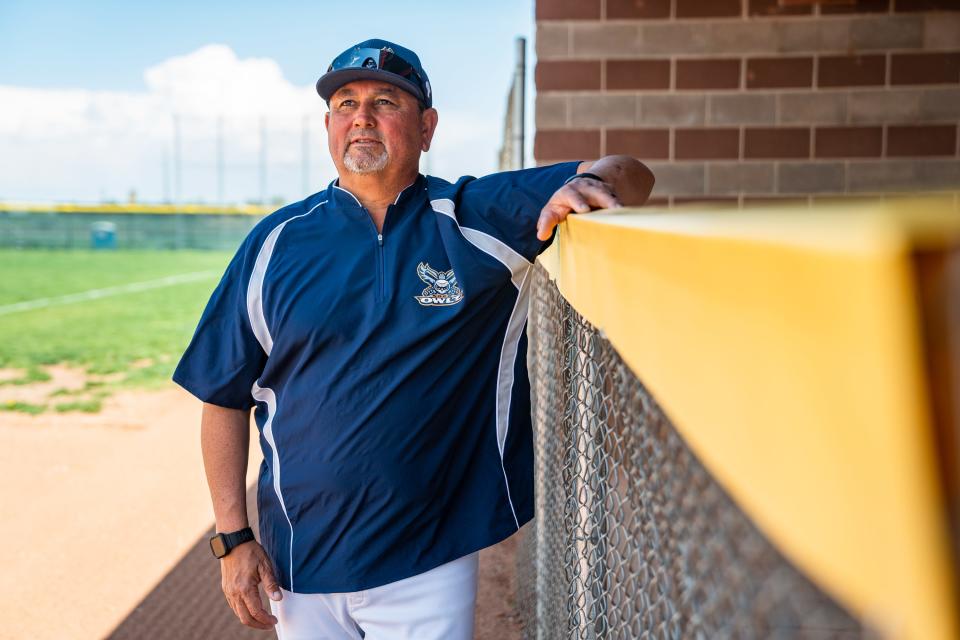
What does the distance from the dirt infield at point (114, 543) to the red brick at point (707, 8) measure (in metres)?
3.17

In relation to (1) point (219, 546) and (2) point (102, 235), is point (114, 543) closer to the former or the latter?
(1) point (219, 546)

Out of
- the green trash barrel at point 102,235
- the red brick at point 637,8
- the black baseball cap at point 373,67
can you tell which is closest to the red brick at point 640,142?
the red brick at point 637,8

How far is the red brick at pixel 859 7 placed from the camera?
4.62 metres

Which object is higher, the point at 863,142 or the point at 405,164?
the point at 863,142

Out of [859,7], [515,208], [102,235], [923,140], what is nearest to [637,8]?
[859,7]

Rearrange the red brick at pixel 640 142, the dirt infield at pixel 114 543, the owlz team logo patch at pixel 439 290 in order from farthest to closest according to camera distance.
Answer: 1. the red brick at pixel 640 142
2. the dirt infield at pixel 114 543
3. the owlz team logo patch at pixel 439 290

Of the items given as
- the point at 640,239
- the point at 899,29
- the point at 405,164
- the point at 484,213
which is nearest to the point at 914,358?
the point at 640,239

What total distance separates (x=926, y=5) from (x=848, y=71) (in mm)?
485

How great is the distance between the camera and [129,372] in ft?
36.3

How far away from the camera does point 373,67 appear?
2654 mm

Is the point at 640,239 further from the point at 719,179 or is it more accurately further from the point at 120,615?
the point at 120,615

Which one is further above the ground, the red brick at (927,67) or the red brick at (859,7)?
the red brick at (859,7)

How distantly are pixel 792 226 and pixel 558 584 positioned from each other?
231 centimetres

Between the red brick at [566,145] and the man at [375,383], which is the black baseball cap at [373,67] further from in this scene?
the red brick at [566,145]
